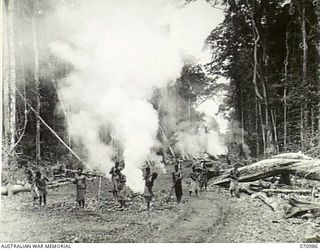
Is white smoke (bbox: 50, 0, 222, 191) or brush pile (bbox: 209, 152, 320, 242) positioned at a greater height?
white smoke (bbox: 50, 0, 222, 191)

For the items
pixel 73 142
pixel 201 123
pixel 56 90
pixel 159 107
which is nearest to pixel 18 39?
pixel 56 90

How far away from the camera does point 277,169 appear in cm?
602

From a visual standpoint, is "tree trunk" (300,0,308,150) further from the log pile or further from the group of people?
the group of people

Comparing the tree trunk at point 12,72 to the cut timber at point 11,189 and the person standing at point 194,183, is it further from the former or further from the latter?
the person standing at point 194,183

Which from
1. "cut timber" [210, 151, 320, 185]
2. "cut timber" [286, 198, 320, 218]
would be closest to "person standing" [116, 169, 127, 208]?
"cut timber" [210, 151, 320, 185]

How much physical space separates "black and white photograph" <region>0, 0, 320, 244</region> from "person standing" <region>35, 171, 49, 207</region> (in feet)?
0.05

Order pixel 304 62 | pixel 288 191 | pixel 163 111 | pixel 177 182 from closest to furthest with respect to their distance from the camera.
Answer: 1. pixel 288 191
2. pixel 177 182
3. pixel 304 62
4. pixel 163 111

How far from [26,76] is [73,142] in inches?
49.9

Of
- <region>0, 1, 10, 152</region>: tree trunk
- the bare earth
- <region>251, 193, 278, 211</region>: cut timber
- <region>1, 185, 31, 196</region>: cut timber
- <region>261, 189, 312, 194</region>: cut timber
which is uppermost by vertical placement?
<region>0, 1, 10, 152</region>: tree trunk

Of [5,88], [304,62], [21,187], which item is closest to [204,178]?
[304,62]

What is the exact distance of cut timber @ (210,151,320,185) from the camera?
→ 5801 millimetres

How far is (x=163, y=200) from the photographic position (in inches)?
231

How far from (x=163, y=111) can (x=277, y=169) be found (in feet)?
6.28

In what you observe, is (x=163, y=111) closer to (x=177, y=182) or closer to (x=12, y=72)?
(x=177, y=182)
